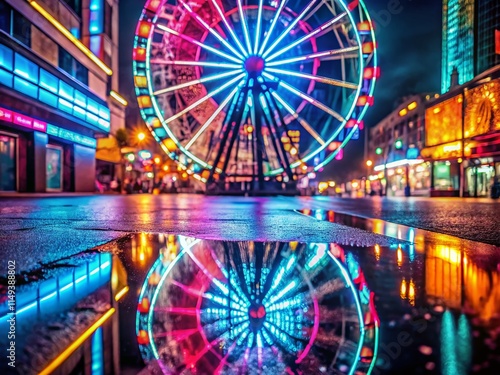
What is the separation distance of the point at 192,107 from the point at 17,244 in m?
17.0

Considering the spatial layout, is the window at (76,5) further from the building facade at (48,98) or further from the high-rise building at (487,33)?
the high-rise building at (487,33)

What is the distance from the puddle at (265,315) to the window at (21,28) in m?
19.1

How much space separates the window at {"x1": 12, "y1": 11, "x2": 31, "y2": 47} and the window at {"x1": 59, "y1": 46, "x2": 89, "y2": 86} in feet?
11.3

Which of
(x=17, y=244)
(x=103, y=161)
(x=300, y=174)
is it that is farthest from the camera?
(x=103, y=161)

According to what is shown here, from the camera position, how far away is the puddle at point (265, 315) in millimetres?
897

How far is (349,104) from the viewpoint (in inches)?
703

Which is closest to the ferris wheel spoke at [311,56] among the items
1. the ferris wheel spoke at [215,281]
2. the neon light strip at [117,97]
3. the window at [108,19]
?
the ferris wheel spoke at [215,281]

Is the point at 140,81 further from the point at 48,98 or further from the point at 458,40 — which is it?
the point at 458,40

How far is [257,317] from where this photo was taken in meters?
1.22

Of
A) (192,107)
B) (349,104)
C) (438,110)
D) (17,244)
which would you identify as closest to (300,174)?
(349,104)

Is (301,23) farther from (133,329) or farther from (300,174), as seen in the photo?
(133,329)

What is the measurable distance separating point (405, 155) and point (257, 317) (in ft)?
133

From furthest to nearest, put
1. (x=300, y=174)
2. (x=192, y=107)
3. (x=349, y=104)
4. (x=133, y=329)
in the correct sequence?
1. (x=300, y=174)
2. (x=192, y=107)
3. (x=349, y=104)
4. (x=133, y=329)

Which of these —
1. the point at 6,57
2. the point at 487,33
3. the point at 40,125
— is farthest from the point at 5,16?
the point at 487,33
